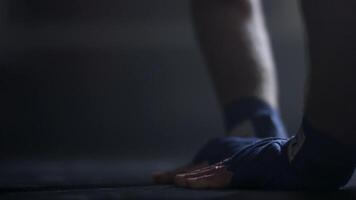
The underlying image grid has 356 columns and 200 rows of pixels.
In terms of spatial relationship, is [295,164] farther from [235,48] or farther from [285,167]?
[235,48]

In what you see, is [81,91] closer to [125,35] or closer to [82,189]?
[125,35]

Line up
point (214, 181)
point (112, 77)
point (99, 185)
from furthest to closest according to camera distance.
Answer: point (112, 77) → point (99, 185) → point (214, 181)

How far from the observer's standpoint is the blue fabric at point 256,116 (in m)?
1.41

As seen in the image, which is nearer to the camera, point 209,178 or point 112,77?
point 209,178

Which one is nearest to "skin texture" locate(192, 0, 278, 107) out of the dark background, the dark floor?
the dark floor

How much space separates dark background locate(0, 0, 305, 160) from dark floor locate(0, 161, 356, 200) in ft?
1.02

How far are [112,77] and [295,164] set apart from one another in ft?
5.59

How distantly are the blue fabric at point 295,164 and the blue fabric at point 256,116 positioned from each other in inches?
9.8

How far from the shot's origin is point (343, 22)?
99 cm

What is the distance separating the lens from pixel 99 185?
1333 millimetres

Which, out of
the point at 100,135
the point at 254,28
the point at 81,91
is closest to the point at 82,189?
the point at 254,28

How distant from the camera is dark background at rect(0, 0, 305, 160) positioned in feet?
7.59

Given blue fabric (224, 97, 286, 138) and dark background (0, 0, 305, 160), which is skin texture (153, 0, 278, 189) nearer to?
blue fabric (224, 97, 286, 138)


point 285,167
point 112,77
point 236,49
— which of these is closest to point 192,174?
point 285,167
